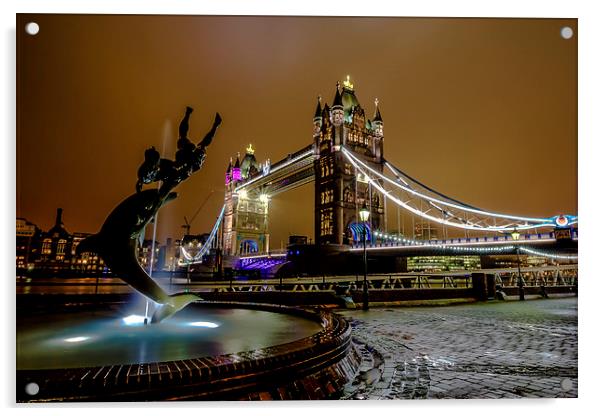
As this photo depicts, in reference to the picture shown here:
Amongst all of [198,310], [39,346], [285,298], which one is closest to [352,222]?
[285,298]

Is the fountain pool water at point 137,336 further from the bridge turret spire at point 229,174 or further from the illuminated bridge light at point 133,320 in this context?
the bridge turret spire at point 229,174

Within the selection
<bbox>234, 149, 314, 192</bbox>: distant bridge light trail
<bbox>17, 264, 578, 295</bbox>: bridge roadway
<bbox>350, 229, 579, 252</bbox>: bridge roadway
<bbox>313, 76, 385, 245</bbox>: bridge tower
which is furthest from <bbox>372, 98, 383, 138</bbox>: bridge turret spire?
<bbox>17, 264, 578, 295</bbox>: bridge roadway

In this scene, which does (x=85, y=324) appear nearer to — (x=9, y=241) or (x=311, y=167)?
(x=9, y=241)

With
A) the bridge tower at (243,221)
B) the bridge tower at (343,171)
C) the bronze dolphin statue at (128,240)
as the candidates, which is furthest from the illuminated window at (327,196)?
the bronze dolphin statue at (128,240)

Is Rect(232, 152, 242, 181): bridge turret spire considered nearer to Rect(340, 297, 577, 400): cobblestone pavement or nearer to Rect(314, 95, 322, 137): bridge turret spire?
Rect(314, 95, 322, 137): bridge turret spire

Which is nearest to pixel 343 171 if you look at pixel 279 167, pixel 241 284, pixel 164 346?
pixel 279 167

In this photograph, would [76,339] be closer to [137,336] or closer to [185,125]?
[137,336]
